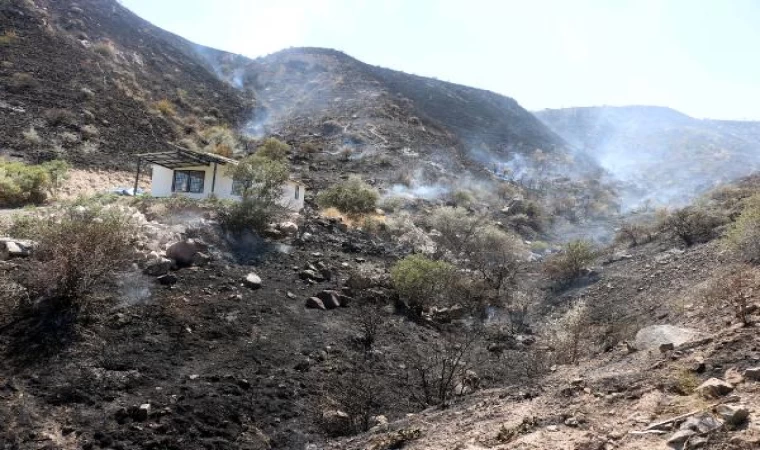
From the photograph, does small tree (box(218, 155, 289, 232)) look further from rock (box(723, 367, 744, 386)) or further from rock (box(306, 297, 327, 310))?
rock (box(723, 367, 744, 386))

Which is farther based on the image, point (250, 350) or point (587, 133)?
point (587, 133)

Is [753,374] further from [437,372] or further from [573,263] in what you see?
[573,263]

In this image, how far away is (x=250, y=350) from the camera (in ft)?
25.9

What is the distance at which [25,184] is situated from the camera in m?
14.9

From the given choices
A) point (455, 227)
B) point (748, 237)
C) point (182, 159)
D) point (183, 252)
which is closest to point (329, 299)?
point (183, 252)

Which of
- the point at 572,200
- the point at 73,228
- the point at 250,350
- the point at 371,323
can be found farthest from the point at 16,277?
the point at 572,200

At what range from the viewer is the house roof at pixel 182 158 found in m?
17.7

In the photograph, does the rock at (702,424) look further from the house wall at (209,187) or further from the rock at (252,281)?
the house wall at (209,187)

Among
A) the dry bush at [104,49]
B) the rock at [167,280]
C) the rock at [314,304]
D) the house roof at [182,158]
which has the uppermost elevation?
the dry bush at [104,49]

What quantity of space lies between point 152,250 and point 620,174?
5122 cm

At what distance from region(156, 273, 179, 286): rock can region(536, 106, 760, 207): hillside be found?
116 ft

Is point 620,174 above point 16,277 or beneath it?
above

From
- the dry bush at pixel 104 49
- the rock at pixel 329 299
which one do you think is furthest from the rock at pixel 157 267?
the dry bush at pixel 104 49

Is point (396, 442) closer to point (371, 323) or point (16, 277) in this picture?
point (371, 323)
